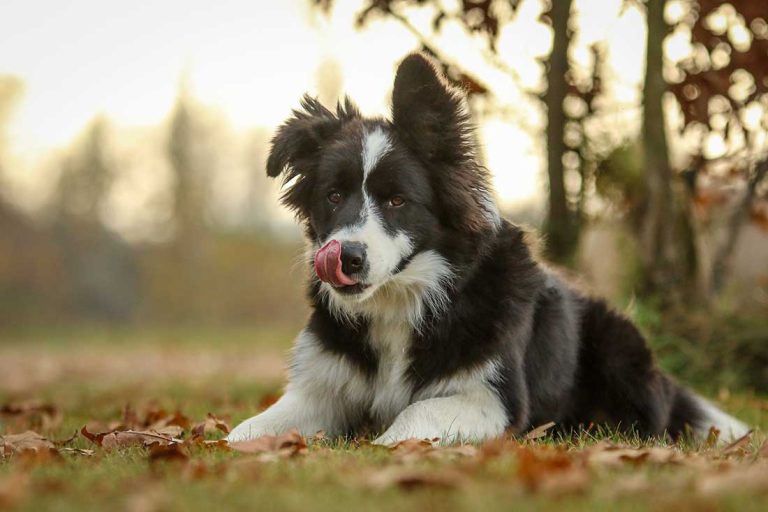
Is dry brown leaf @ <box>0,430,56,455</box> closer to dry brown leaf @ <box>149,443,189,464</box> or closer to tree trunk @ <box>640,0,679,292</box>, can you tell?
dry brown leaf @ <box>149,443,189,464</box>

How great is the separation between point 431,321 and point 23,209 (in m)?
21.6

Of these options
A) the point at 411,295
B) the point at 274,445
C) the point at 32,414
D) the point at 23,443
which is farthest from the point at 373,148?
the point at 32,414

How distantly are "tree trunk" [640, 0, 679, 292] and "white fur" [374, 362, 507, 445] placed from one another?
160 inches

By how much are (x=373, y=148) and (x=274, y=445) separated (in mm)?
1652

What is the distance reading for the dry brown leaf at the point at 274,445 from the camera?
3.62 meters

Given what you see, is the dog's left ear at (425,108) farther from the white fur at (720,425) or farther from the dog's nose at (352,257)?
the white fur at (720,425)

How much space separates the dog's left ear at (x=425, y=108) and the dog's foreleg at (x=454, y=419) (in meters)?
1.27

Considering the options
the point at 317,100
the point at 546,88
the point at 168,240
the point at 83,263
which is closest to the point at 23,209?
the point at 83,263

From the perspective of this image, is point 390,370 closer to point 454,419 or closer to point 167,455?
point 454,419

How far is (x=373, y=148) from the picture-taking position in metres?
4.61

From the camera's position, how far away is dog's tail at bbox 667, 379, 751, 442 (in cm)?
567

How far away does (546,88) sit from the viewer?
→ 812cm

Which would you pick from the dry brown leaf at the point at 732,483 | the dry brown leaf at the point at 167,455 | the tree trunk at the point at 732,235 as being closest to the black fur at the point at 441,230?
the dry brown leaf at the point at 167,455

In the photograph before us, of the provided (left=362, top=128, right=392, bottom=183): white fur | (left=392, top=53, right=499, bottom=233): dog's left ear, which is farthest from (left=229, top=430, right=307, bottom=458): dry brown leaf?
(left=392, top=53, right=499, bottom=233): dog's left ear
